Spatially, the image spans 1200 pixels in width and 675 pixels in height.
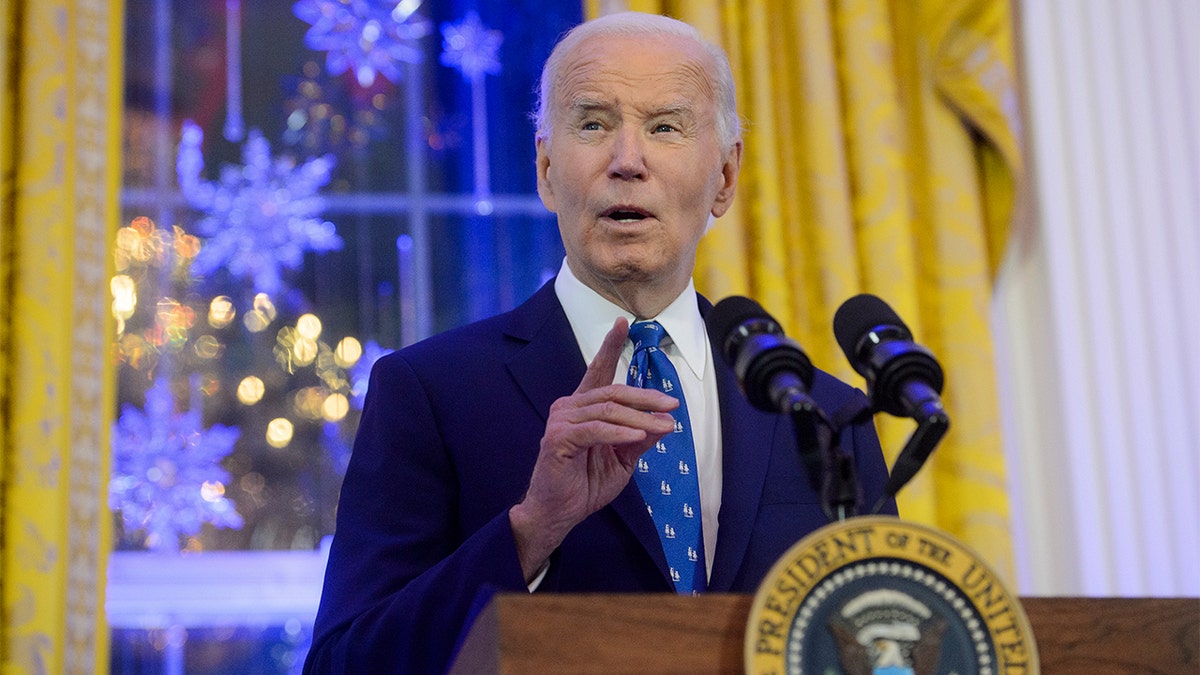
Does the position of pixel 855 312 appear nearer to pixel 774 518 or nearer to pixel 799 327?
pixel 774 518

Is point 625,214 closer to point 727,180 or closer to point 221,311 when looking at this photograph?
point 727,180

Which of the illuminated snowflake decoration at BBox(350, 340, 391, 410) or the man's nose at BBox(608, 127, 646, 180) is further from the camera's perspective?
the illuminated snowflake decoration at BBox(350, 340, 391, 410)

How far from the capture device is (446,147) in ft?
10.6

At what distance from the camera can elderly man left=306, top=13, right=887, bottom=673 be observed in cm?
128

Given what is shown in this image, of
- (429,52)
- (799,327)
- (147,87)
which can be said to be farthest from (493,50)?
(799,327)

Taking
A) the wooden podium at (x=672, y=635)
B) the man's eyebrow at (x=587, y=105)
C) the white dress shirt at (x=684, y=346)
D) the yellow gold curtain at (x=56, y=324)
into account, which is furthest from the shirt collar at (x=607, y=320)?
the yellow gold curtain at (x=56, y=324)

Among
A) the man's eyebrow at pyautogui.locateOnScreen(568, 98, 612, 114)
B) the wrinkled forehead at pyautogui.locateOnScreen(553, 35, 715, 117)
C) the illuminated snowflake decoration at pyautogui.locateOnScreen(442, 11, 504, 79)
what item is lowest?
the man's eyebrow at pyautogui.locateOnScreen(568, 98, 612, 114)

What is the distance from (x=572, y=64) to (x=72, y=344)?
139cm

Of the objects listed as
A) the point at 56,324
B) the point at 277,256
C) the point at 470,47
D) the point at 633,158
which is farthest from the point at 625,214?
the point at 470,47

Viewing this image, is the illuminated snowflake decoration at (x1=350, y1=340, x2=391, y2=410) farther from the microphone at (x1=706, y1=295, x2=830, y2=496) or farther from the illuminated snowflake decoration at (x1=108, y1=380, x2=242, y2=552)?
the microphone at (x1=706, y1=295, x2=830, y2=496)

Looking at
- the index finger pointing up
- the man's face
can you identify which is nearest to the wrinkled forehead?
the man's face

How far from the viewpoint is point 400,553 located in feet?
4.84

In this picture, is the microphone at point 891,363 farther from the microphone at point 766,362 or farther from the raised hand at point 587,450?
the raised hand at point 587,450

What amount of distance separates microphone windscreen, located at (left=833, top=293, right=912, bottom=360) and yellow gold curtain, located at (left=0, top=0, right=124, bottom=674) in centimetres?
188
